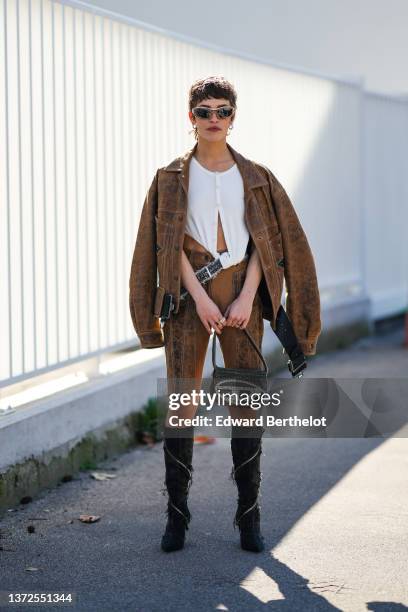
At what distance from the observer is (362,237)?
11.7 m

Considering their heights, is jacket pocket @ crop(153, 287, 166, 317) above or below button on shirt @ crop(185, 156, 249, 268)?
below

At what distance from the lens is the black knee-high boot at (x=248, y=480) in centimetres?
490

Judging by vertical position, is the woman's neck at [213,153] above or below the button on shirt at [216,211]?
above

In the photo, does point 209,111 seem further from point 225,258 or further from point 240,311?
point 240,311

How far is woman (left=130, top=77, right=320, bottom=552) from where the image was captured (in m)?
4.80

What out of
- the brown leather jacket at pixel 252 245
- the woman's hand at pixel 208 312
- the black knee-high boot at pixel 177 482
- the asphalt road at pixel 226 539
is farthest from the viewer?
the black knee-high boot at pixel 177 482

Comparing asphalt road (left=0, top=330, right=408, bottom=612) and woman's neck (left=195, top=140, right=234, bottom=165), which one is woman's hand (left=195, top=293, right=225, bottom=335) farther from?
asphalt road (left=0, top=330, right=408, bottom=612)

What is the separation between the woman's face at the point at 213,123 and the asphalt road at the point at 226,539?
1.82 meters

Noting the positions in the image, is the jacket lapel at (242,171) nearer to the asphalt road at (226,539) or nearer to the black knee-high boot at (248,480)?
the black knee-high boot at (248,480)

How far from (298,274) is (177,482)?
107 centimetres

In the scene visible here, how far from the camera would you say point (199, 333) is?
4.87 meters

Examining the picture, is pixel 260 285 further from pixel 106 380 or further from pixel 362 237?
pixel 362 237

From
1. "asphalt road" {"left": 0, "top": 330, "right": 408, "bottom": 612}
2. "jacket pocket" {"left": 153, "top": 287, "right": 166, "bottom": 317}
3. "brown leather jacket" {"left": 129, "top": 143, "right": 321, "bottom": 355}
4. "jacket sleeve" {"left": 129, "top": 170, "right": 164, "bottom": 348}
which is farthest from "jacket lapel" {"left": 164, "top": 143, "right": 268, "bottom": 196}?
"asphalt road" {"left": 0, "top": 330, "right": 408, "bottom": 612}

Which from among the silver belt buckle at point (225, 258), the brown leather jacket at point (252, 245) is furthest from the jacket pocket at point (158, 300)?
the silver belt buckle at point (225, 258)
